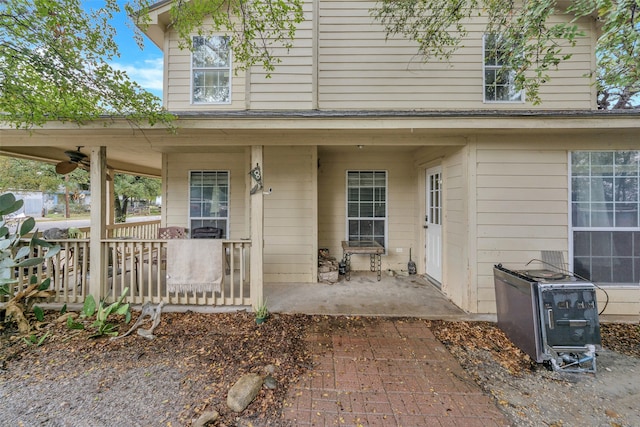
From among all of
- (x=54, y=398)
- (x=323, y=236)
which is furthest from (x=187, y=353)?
(x=323, y=236)

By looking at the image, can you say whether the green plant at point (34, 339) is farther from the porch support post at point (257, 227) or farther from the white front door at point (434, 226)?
the white front door at point (434, 226)

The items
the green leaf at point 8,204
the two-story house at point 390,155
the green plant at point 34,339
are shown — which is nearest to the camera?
the green plant at point 34,339

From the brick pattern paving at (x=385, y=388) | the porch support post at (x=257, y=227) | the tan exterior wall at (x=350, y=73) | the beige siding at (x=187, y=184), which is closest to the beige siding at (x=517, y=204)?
the tan exterior wall at (x=350, y=73)

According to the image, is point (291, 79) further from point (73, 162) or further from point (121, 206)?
point (121, 206)

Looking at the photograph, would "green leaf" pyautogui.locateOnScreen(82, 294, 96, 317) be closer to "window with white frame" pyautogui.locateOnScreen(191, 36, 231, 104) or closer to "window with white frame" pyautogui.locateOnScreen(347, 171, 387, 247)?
"window with white frame" pyautogui.locateOnScreen(191, 36, 231, 104)

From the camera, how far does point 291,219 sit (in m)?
5.16

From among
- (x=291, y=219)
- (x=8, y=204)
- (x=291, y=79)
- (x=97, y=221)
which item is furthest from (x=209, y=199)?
(x=291, y=79)

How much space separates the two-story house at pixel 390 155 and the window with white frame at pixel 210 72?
3cm

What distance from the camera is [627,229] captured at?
3730mm

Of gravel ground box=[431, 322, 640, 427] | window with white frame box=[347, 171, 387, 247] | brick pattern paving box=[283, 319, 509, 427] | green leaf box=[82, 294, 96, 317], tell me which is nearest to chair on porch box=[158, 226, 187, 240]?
green leaf box=[82, 294, 96, 317]

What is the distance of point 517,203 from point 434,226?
1.44 meters

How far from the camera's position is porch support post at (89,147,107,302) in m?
3.76

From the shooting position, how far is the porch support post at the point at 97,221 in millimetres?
3756

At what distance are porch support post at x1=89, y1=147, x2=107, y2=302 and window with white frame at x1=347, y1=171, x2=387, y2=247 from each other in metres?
4.32
